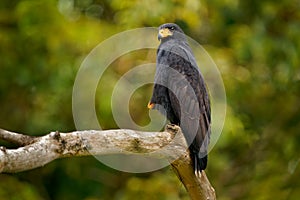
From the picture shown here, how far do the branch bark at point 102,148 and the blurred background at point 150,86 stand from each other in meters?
2.34

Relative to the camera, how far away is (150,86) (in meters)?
6.81

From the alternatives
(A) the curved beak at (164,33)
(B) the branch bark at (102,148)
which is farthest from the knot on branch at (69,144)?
(A) the curved beak at (164,33)

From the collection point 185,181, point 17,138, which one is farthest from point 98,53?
point 17,138

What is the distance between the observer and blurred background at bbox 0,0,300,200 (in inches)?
257

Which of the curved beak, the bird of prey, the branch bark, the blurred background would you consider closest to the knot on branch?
the branch bark

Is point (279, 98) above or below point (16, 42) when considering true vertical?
below

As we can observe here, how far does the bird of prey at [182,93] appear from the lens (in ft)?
13.7

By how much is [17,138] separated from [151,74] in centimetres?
336

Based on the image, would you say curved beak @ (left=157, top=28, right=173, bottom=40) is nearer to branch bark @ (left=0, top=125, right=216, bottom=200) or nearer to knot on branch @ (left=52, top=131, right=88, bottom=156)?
branch bark @ (left=0, top=125, right=216, bottom=200)

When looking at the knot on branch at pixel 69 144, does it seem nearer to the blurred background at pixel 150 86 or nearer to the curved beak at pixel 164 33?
the curved beak at pixel 164 33

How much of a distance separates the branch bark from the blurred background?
2.34 metres

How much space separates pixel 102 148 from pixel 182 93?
1.12 m

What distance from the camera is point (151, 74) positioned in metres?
6.47

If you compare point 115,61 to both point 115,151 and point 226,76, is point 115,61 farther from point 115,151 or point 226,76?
point 115,151
